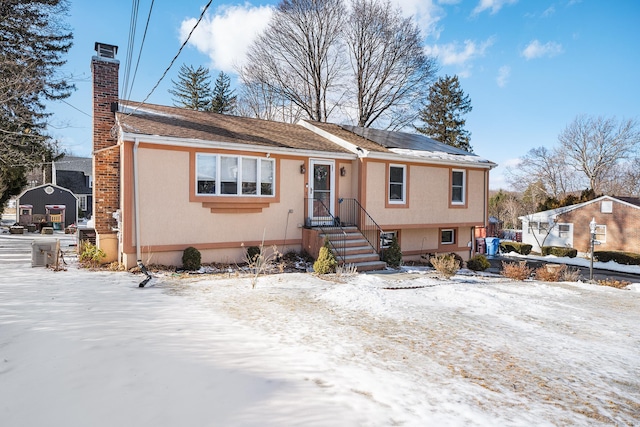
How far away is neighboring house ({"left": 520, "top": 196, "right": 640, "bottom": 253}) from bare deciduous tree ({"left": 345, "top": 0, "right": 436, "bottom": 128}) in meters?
14.2

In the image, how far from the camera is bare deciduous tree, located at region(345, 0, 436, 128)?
2517 cm

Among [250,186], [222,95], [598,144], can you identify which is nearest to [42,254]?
[250,186]

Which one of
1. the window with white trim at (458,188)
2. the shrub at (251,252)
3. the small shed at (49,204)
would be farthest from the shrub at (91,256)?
the small shed at (49,204)

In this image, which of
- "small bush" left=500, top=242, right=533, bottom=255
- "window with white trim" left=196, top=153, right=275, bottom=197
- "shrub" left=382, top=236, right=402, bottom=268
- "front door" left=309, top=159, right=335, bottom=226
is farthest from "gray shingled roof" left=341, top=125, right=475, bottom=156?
"small bush" left=500, top=242, right=533, bottom=255

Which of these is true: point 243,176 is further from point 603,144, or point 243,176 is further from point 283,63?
point 603,144

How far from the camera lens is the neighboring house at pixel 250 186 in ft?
32.2

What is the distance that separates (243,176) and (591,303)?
936 centimetres

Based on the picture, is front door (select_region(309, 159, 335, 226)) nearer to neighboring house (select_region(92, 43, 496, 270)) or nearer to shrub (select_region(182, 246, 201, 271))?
neighboring house (select_region(92, 43, 496, 270))

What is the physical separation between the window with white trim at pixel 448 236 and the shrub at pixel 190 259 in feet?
33.9

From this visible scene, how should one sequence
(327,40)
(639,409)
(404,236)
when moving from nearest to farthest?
1. (639,409)
2. (404,236)
3. (327,40)

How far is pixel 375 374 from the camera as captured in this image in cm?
368

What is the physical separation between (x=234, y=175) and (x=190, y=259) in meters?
2.75

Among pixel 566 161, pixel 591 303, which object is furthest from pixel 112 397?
pixel 566 161

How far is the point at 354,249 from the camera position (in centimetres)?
1177
